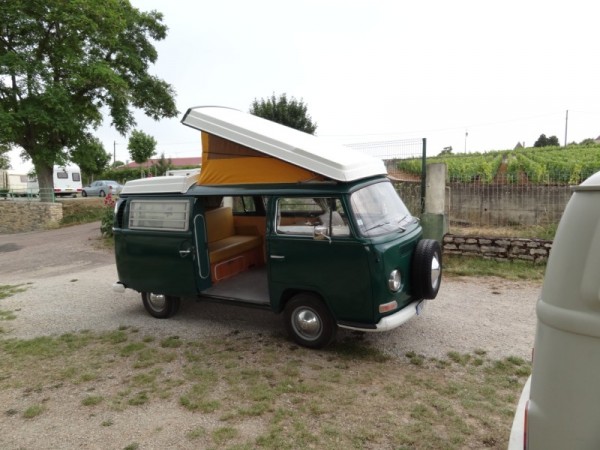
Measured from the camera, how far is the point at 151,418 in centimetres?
369

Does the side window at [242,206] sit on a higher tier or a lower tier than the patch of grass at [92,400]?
higher

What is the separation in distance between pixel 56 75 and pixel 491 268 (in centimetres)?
1892

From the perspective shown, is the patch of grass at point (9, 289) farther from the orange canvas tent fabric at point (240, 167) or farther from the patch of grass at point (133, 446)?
the patch of grass at point (133, 446)

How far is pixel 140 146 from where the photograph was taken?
35.4 metres

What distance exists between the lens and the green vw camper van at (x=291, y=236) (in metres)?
4.45

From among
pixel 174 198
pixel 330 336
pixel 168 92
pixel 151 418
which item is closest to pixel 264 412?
pixel 151 418

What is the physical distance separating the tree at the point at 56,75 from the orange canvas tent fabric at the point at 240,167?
14.6 m

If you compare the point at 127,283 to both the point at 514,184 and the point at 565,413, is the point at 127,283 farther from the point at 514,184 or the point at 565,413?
the point at 514,184

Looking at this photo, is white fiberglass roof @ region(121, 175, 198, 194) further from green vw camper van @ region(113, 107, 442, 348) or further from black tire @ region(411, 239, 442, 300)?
black tire @ region(411, 239, 442, 300)

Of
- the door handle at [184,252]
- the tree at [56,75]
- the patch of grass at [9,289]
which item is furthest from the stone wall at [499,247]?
the tree at [56,75]

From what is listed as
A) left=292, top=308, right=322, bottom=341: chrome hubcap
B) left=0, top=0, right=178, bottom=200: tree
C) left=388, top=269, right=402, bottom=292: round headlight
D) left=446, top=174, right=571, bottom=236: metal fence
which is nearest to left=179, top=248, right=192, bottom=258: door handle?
left=292, top=308, right=322, bottom=341: chrome hubcap

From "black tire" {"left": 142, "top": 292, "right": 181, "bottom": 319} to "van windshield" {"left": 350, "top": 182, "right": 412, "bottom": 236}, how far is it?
10.7 feet

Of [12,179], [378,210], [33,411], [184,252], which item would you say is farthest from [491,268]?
[12,179]

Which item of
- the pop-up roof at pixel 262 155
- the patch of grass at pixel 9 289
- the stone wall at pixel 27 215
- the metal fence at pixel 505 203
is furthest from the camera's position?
the stone wall at pixel 27 215
